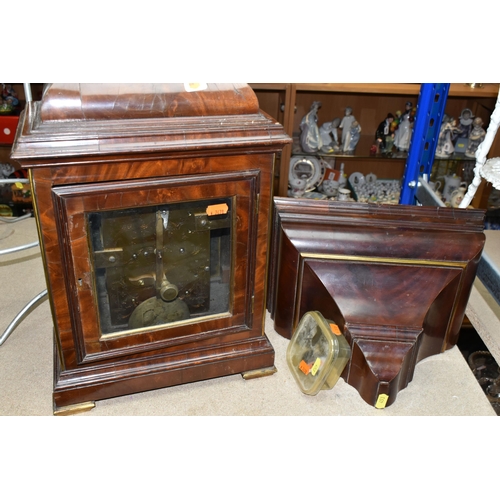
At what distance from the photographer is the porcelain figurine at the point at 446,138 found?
3.08 meters

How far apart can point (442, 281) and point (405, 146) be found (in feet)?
6.29

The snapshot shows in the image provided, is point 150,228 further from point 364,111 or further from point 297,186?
point 364,111

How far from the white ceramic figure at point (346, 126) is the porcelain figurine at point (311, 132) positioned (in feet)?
0.48

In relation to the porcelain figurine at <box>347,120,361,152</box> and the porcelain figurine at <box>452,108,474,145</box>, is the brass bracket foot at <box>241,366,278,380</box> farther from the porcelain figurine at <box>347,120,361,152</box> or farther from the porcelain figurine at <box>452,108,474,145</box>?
the porcelain figurine at <box>452,108,474,145</box>

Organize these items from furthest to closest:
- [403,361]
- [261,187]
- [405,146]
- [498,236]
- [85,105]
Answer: [405,146]
[498,236]
[403,361]
[261,187]
[85,105]

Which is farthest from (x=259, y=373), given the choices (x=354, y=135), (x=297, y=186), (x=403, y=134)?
(x=403, y=134)

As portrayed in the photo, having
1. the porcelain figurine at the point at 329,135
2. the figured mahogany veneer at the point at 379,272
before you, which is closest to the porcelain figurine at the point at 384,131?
the porcelain figurine at the point at 329,135

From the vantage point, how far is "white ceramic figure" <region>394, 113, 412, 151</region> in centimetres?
309

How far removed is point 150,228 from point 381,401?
0.73 metres

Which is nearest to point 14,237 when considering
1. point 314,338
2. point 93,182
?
point 93,182

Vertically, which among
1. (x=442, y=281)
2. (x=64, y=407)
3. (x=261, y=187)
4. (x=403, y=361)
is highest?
(x=261, y=187)

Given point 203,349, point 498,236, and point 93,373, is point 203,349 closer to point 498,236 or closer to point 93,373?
point 93,373

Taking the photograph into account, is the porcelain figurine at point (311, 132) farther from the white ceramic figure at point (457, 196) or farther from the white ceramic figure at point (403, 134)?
the white ceramic figure at point (457, 196)

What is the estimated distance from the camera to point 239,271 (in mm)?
1346
